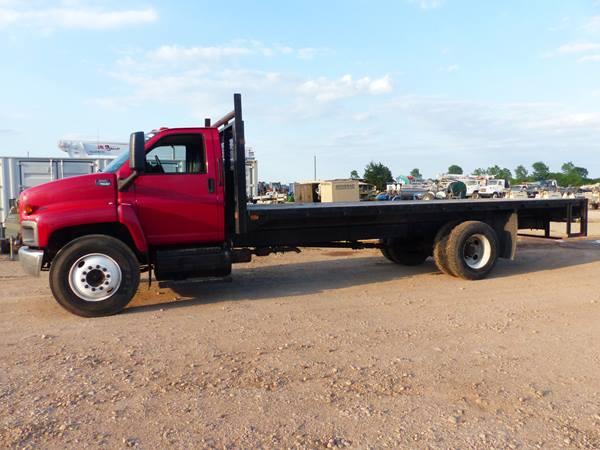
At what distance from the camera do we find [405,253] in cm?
1006

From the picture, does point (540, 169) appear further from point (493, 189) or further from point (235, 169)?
point (235, 169)

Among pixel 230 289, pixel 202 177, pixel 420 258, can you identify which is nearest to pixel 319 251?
pixel 420 258

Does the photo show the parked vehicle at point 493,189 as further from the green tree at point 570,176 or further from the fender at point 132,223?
the green tree at point 570,176

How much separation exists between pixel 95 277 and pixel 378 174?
63.6m

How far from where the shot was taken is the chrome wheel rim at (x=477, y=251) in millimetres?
8680

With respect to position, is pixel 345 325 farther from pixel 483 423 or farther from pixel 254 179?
pixel 254 179

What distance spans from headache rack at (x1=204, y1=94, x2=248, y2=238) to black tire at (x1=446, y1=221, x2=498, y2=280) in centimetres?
358

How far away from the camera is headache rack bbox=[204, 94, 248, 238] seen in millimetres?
6852

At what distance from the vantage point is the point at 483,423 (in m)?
3.39

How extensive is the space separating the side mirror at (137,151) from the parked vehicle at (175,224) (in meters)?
0.01

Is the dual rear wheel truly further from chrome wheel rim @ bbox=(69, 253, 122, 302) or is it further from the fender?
chrome wheel rim @ bbox=(69, 253, 122, 302)

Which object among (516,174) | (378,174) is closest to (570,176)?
(516,174)

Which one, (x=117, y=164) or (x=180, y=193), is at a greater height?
(x=117, y=164)

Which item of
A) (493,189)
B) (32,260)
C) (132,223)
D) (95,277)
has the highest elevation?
(493,189)
